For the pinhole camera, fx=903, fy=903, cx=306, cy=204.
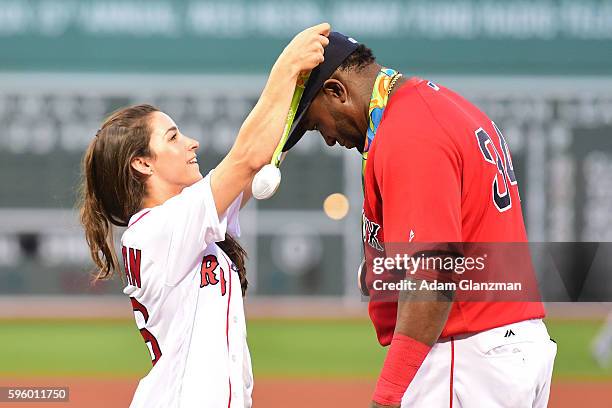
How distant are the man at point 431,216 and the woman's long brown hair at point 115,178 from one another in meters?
0.60

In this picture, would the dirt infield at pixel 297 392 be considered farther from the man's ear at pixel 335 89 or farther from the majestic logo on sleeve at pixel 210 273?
the man's ear at pixel 335 89

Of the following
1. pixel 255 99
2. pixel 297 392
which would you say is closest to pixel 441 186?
pixel 297 392

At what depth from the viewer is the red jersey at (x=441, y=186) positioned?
2.11 meters

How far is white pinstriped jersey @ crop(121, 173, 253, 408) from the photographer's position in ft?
8.50

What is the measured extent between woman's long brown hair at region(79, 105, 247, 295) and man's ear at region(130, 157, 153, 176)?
0.01 meters

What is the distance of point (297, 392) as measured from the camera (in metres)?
7.85

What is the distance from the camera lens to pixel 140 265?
8.76 feet

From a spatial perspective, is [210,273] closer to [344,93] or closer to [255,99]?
[344,93]

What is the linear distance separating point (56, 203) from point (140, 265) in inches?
338

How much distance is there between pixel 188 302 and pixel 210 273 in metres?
0.11

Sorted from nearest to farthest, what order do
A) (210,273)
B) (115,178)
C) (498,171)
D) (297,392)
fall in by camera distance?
1. (498,171)
2. (210,273)
3. (115,178)
4. (297,392)

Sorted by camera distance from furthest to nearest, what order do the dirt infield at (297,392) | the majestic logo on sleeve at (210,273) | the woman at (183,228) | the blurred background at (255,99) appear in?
the blurred background at (255,99), the dirt infield at (297,392), the majestic logo on sleeve at (210,273), the woman at (183,228)

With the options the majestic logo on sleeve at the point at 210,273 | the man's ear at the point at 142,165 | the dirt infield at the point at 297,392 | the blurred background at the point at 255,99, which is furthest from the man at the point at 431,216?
the blurred background at the point at 255,99

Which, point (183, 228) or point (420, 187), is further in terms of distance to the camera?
point (183, 228)
